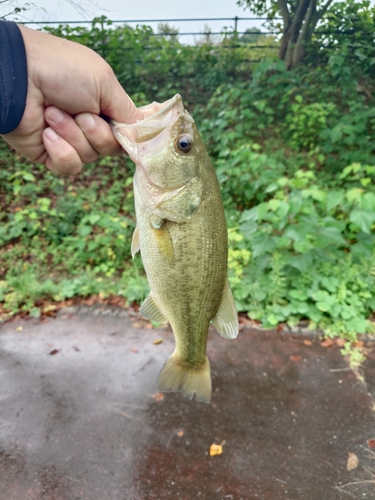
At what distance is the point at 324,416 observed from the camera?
3.30 metres

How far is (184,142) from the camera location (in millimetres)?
1612

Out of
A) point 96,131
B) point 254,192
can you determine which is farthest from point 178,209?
point 254,192

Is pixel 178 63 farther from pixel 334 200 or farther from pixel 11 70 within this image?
pixel 11 70

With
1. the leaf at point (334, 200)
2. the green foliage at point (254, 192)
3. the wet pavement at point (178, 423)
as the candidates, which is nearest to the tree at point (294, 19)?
the green foliage at point (254, 192)

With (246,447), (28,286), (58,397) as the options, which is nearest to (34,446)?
(58,397)

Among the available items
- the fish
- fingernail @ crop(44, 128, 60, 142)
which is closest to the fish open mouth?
the fish

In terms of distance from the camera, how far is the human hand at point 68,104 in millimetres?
1586

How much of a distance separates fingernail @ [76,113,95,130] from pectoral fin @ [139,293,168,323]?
93cm

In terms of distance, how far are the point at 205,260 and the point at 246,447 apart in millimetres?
2184

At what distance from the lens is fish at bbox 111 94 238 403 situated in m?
1.61

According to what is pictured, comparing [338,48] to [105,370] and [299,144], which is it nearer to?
[299,144]

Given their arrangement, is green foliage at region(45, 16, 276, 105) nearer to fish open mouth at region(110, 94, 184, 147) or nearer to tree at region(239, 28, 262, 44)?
tree at region(239, 28, 262, 44)

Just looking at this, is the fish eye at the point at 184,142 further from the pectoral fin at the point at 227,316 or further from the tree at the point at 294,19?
the tree at the point at 294,19

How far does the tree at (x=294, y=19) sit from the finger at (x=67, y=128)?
8021mm
